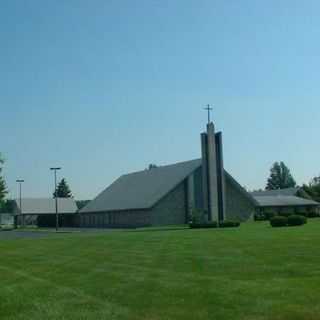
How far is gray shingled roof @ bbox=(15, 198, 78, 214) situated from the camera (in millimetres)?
112625

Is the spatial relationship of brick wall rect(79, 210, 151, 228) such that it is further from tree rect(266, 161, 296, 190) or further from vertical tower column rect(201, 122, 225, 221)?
tree rect(266, 161, 296, 190)

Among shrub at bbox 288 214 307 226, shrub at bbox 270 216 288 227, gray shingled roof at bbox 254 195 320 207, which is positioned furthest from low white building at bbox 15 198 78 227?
shrub at bbox 270 216 288 227

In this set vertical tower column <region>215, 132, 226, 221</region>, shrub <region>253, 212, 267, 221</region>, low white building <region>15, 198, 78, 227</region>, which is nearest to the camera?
vertical tower column <region>215, 132, 226, 221</region>

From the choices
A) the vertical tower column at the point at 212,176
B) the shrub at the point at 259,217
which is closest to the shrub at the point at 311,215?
the shrub at the point at 259,217

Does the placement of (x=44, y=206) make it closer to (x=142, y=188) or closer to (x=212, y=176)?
(x=142, y=188)

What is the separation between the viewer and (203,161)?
68938 millimetres

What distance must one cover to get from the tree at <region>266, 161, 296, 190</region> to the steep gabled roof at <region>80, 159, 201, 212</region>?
8408 cm

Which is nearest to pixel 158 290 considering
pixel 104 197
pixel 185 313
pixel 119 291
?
pixel 119 291

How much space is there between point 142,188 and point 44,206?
1596 inches

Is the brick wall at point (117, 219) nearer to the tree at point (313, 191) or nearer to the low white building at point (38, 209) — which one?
the low white building at point (38, 209)

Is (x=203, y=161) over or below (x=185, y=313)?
over

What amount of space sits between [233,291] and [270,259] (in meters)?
6.59

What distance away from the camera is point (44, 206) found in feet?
380

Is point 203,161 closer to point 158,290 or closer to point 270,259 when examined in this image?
point 270,259
